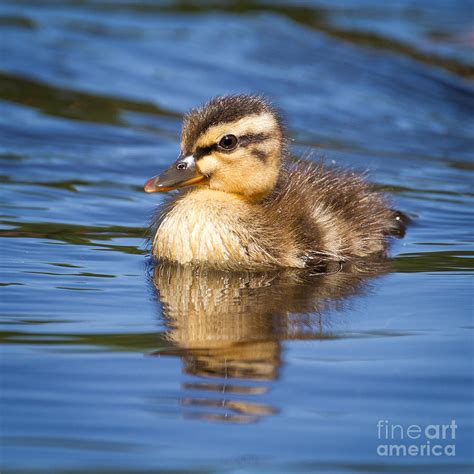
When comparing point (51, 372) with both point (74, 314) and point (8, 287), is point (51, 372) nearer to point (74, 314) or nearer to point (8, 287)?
point (74, 314)

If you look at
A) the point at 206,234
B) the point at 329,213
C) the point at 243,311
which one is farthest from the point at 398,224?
the point at 243,311

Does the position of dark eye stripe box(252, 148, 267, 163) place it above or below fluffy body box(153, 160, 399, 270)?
above

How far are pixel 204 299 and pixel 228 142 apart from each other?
3.86 ft

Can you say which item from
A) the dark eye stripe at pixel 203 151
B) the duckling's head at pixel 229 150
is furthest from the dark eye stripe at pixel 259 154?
the dark eye stripe at pixel 203 151

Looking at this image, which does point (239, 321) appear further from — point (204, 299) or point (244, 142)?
point (244, 142)

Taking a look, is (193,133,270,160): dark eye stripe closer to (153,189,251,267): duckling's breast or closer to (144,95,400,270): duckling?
(144,95,400,270): duckling

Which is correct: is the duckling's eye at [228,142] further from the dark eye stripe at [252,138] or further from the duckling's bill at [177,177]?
the duckling's bill at [177,177]

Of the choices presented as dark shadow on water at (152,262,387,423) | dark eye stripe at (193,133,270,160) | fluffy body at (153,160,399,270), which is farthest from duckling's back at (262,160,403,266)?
dark eye stripe at (193,133,270,160)

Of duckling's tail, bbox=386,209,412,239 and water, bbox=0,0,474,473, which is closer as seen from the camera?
water, bbox=0,0,474,473

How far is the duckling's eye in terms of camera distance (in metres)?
7.29

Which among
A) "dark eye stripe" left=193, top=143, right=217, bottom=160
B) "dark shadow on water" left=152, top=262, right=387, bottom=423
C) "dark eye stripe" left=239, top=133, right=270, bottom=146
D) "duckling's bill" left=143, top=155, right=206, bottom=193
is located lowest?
"dark shadow on water" left=152, top=262, right=387, bottom=423

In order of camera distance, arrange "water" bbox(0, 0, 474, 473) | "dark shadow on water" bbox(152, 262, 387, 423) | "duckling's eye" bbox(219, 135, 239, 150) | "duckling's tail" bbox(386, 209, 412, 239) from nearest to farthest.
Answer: "water" bbox(0, 0, 474, 473)
"dark shadow on water" bbox(152, 262, 387, 423)
"duckling's eye" bbox(219, 135, 239, 150)
"duckling's tail" bbox(386, 209, 412, 239)

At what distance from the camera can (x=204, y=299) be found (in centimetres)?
658

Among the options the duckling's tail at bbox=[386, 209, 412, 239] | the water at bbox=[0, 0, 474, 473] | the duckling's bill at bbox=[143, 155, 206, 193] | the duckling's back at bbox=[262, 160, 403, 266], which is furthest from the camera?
the duckling's tail at bbox=[386, 209, 412, 239]
